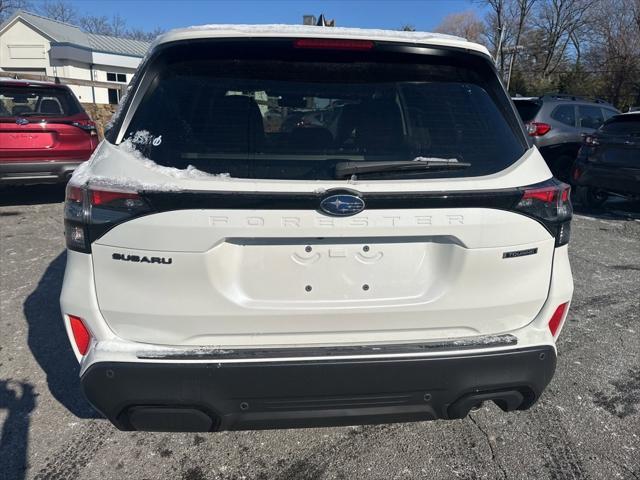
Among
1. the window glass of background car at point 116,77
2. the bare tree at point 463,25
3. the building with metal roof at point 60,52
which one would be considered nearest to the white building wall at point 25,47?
the building with metal roof at point 60,52

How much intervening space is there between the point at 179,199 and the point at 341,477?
148 centimetres

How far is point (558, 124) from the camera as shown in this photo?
9844 millimetres

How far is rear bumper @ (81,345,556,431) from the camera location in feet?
6.11

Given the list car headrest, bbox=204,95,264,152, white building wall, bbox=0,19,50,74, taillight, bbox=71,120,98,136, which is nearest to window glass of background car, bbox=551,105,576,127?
taillight, bbox=71,120,98,136

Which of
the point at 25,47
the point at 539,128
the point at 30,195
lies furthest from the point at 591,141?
the point at 25,47

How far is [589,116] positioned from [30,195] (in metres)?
10.9

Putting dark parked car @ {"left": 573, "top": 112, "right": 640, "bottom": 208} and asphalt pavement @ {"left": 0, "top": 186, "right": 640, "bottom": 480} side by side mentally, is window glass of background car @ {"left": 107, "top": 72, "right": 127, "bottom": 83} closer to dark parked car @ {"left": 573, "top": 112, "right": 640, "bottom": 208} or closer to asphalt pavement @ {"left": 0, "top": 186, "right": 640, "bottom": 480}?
dark parked car @ {"left": 573, "top": 112, "right": 640, "bottom": 208}

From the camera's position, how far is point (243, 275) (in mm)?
1874

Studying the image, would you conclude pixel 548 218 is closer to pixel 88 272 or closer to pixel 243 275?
pixel 243 275

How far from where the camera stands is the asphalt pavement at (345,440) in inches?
93.5

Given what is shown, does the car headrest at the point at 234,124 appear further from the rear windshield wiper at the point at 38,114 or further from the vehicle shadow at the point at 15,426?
the rear windshield wiper at the point at 38,114

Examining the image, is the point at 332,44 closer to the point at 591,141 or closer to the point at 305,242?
the point at 305,242

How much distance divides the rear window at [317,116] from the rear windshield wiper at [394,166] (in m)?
0.03

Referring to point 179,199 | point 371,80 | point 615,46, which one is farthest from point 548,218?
point 615,46
